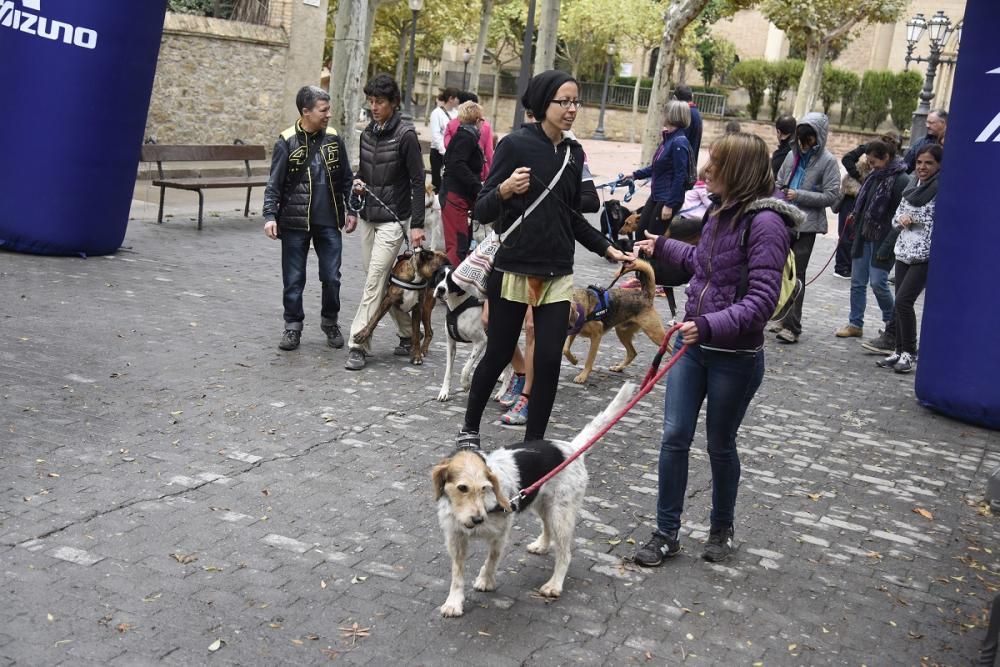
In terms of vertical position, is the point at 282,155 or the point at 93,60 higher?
the point at 93,60

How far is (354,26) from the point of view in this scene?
14680 mm

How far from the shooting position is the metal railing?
53.2 metres

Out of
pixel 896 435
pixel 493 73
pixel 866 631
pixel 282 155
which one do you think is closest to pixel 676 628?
pixel 866 631

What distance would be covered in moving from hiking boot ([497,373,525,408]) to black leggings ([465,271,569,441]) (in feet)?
4.76

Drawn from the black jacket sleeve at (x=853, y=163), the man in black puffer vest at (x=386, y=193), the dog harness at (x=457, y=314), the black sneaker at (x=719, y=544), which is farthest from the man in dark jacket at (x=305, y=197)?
the black jacket sleeve at (x=853, y=163)

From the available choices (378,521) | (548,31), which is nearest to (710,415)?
(378,521)

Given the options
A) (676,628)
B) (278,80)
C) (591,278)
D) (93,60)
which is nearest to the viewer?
(676,628)

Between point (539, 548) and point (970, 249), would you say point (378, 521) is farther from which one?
point (970, 249)

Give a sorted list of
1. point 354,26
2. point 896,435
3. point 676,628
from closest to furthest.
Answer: point 676,628, point 896,435, point 354,26

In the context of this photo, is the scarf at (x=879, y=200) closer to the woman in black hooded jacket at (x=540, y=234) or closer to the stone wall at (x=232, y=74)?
the woman in black hooded jacket at (x=540, y=234)

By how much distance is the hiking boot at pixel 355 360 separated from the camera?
26.4 ft

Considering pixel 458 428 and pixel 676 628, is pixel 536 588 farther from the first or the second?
pixel 458 428

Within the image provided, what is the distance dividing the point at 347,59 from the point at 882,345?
8.22 meters

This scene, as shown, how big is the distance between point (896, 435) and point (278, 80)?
17372 mm
